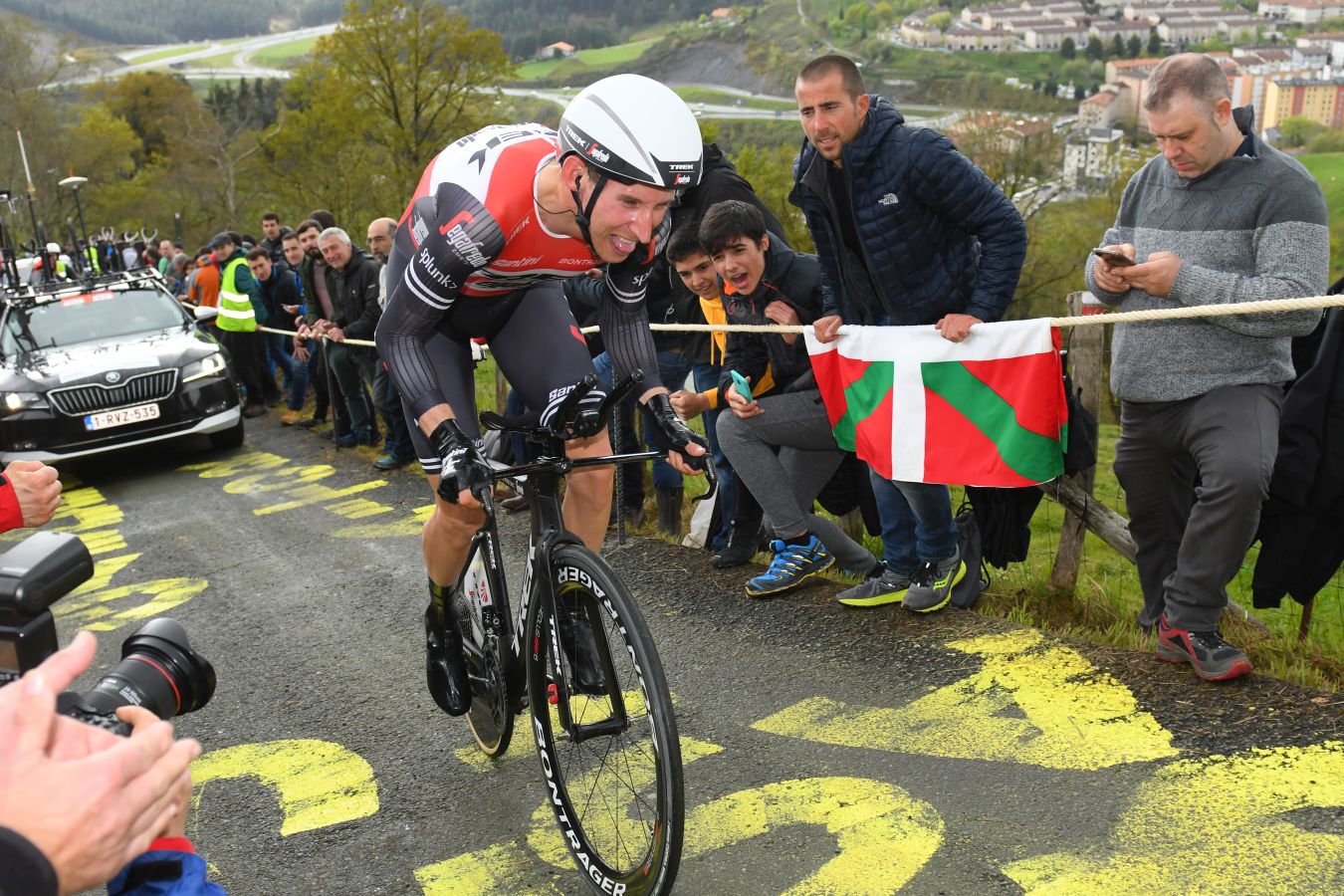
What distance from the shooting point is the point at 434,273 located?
3.56 metres

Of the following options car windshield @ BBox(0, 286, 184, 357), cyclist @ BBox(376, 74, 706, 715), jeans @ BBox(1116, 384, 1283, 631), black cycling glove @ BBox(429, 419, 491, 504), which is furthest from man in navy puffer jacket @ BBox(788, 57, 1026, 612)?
car windshield @ BBox(0, 286, 184, 357)

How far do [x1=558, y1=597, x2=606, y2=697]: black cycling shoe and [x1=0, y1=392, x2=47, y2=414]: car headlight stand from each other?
9519mm

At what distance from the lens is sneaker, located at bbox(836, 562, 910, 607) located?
5.55 m

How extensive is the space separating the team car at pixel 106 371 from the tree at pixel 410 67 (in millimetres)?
42593

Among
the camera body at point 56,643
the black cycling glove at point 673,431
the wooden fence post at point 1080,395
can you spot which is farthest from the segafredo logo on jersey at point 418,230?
the wooden fence post at point 1080,395

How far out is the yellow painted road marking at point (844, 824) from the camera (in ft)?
10.9

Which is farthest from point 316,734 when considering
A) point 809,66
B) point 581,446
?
point 809,66

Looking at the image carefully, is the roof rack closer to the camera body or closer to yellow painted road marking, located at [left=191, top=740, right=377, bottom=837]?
yellow painted road marking, located at [left=191, top=740, right=377, bottom=837]

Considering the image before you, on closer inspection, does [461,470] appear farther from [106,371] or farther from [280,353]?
[280,353]

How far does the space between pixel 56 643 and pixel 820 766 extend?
2711 mm

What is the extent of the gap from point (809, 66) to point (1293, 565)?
9.68 ft

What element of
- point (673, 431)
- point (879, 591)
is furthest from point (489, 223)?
point (879, 591)

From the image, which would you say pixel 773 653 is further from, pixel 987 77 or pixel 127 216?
pixel 987 77

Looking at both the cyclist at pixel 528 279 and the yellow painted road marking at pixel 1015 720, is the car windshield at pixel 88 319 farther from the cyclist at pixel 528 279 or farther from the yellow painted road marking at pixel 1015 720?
the yellow painted road marking at pixel 1015 720
